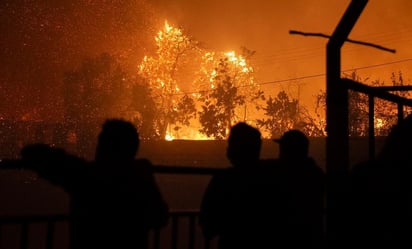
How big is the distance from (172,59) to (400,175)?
50377mm

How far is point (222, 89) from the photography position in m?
50.1

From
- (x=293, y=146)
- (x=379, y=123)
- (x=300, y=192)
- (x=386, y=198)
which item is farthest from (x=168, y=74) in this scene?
(x=386, y=198)

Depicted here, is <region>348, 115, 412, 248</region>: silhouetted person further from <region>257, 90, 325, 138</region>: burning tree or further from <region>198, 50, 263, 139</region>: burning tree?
<region>257, 90, 325, 138</region>: burning tree

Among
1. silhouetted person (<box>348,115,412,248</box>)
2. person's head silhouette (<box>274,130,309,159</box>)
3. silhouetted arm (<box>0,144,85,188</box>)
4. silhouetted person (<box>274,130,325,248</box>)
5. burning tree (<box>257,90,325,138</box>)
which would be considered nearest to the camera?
silhouetted arm (<box>0,144,85,188</box>)

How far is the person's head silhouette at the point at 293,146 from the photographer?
10.0 feet

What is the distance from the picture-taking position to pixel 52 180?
222 centimetres

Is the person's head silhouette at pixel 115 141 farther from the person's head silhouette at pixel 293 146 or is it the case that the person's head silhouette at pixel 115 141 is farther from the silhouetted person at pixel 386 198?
the silhouetted person at pixel 386 198

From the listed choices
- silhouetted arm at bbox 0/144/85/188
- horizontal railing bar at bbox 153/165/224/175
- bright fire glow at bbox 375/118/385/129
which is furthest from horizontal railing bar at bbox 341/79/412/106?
bright fire glow at bbox 375/118/385/129

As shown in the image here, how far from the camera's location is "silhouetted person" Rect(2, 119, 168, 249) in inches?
93.6

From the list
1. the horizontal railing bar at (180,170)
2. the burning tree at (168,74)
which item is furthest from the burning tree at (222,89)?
the horizontal railing bar at (180,170)

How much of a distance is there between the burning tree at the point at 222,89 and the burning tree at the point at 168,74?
295cm

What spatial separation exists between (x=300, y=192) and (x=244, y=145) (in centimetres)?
57

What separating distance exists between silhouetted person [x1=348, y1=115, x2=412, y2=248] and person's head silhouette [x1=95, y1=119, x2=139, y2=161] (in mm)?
1344

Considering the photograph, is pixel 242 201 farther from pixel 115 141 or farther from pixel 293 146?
pixel 115 141
